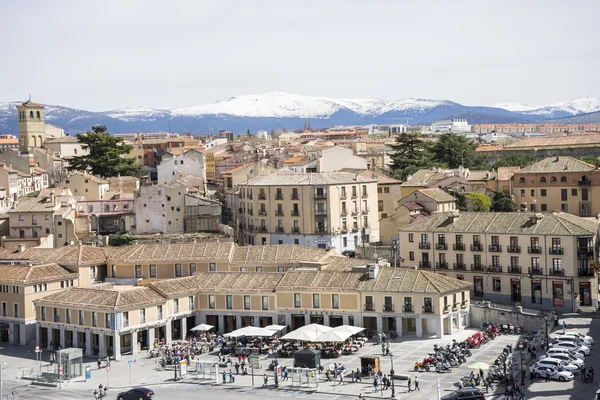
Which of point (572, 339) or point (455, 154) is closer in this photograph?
point (572, 339)

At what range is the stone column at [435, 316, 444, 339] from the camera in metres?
71.6

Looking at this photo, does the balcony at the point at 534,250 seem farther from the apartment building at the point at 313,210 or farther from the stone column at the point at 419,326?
the apartment building at the point at 313,210

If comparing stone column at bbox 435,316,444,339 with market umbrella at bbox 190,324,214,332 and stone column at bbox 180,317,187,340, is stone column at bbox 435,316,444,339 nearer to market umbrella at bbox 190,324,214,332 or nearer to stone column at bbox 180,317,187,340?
market umbrella at bbox 190,324,214,332

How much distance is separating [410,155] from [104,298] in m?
74.5

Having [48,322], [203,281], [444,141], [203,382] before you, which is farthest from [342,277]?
[444,141]

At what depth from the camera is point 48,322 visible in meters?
77.9

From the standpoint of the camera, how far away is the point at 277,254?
288 feet

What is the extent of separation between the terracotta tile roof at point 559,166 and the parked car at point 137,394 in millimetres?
67673

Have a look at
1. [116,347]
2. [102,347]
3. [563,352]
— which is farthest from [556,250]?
[102,347]

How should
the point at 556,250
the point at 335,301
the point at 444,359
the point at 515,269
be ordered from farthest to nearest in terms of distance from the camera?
the point at 515,269 < the point at 556,250 < the point at 335,301 < the point at 444,359

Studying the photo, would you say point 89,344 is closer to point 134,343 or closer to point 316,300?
point 134,343

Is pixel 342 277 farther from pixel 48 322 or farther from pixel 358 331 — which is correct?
pixel 48 322

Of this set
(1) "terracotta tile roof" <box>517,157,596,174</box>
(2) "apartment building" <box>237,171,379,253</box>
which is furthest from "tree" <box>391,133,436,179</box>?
(2) "apartment building" <box>237,171,379,253</box>

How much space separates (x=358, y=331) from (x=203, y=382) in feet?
43.6
